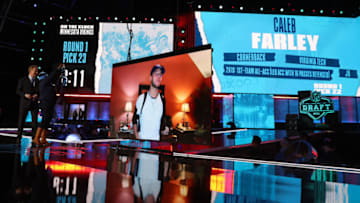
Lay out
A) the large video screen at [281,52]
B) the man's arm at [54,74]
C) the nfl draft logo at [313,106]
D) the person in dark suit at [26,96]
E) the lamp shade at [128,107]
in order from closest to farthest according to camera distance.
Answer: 1. the man's arm at [54,74]
2. the lamp shade at [128,107]
3. the person in dark suit at [26,96]
4. the nfl draft logo at [313,106]
5. the large video screen at [281,52]

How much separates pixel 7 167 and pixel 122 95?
72.8 inches

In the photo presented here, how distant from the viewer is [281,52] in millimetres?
7488

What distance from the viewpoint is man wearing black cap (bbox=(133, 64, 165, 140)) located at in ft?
9.75

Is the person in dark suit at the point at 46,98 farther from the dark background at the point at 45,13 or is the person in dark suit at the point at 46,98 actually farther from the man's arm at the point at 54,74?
the dark background at the point at 45,13

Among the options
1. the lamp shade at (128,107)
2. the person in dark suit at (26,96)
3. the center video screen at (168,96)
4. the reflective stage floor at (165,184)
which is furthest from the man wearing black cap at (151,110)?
the person in dark suit at (26,96)

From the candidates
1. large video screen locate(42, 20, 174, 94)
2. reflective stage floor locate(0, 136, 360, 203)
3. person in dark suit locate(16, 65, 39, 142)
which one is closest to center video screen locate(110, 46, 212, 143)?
reflective stage floor locate(0, 136, 360, 203)

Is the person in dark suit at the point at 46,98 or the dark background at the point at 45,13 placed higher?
the dark background at the point at 45,13

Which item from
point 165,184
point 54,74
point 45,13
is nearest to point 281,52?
point 54,74

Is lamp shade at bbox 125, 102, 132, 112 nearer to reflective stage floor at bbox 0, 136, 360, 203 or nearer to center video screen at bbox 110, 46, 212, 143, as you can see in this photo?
center video screen at bbox 110, 46, 212, 143

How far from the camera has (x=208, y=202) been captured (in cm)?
104

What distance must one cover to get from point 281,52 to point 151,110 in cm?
629

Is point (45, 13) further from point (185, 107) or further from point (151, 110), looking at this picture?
point (185, 107)

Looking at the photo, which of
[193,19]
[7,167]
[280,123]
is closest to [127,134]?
[7,167]

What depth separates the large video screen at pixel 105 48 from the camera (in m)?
8.47
